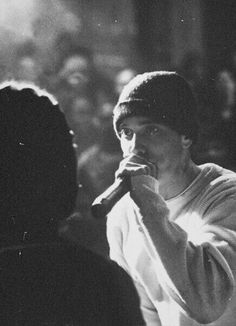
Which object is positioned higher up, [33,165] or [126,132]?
[126,132]

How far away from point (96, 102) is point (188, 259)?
69cm

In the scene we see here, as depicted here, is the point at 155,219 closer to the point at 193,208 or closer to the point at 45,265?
the point at 193,208

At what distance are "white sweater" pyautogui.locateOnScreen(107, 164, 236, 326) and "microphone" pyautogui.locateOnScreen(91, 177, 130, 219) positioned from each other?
3cm

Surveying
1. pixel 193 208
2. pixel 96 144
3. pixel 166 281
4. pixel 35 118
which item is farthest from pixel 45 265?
pixel 96 144

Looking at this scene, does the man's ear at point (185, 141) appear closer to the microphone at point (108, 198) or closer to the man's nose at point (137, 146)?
the man's nose at point (137, 146)

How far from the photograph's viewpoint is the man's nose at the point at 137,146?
112 cm

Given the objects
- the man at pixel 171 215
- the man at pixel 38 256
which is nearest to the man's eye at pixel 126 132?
the man at pixel 171 215

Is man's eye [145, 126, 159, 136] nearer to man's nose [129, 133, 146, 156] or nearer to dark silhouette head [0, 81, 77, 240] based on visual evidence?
man's nose [129, 133, 146, 156]

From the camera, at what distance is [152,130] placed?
117 centimetres

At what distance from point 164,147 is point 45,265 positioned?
1.72ft

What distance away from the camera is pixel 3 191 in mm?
734

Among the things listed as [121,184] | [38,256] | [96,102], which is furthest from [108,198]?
[96,102]

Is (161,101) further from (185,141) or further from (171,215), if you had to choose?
(171,215)

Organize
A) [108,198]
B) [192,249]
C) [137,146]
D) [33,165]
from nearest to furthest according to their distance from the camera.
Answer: [33,165] < [108,198] < [192,249] < [137,146]
